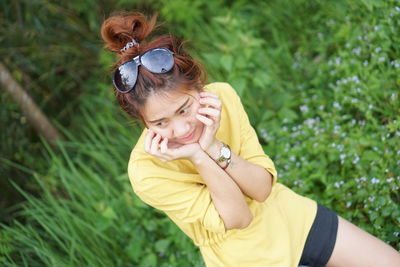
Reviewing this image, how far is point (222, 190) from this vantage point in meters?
1.58

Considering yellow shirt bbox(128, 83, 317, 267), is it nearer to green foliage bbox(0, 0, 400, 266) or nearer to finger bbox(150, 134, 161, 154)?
finger bbox(150, 134, 161, 154)

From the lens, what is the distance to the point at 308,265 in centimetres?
186

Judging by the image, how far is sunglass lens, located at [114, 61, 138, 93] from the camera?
150cm

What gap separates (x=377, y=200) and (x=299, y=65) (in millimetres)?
1443

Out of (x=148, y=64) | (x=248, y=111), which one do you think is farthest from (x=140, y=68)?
(x=248, y=111)

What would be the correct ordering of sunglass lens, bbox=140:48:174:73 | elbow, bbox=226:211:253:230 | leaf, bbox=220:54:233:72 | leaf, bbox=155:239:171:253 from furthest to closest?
leaf, bbox=220:54:233:72 < leaf, bbox=155:239:171:253 < elbow, bbox=226:211:253:230 < sunglass lens, bbox=140:48:174:73

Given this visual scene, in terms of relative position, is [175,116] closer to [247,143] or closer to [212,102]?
[212,102]

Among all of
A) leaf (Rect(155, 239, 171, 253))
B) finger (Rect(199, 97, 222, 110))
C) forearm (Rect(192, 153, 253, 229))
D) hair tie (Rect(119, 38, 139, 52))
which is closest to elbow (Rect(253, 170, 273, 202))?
forearm (Rect(192, 153, 253, 229))

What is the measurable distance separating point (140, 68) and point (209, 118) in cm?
29

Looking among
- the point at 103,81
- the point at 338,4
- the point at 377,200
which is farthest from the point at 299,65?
the point at 103,81

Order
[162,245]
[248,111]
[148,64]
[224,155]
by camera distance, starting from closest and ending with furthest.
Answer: [148,64]
[224,155]
[162,245]
[248,111]

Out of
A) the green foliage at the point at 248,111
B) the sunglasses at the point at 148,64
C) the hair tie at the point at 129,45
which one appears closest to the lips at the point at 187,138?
the sunglasses at the point at 148,64

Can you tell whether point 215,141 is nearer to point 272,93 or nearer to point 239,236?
point 239,236

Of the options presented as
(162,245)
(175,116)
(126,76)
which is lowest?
(162,245)
